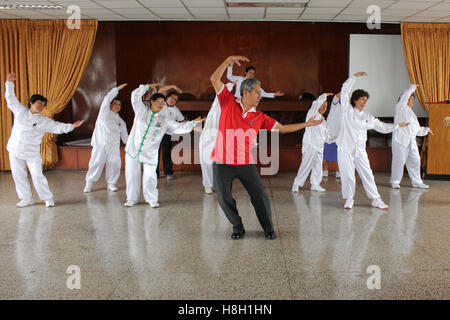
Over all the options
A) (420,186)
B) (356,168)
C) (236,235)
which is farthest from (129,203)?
(420,186)

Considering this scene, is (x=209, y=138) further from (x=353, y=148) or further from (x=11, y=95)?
(x=11, y=95)

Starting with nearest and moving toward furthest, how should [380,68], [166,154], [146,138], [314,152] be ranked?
[146,138] → [314,152] → [166,154] → [380,68]

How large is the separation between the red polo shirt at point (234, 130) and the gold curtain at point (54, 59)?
510 cm

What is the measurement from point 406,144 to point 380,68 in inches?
136

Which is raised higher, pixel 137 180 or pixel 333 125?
pixel 333 125

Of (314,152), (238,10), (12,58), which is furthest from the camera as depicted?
(12,58)

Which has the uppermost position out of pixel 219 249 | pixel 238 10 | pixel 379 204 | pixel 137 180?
pixel 238 10

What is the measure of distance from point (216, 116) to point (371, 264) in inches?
→ 110

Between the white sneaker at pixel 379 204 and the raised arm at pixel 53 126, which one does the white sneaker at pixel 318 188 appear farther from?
the raised arm at pixel 53 126

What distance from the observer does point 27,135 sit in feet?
16.6

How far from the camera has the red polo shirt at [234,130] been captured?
11.8 feet

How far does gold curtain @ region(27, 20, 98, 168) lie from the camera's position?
304 inches

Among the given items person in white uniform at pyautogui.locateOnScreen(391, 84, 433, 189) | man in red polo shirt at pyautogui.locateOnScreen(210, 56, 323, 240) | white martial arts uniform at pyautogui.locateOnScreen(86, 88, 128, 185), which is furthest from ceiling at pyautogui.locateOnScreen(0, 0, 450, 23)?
man in red polo shirt at pyautogui.locateOnScreen(210, 56, 323, 240)
